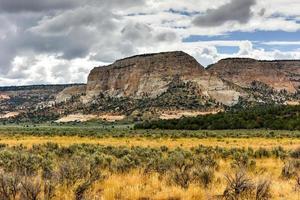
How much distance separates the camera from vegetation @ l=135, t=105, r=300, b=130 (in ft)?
256

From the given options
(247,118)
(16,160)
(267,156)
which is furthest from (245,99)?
(16,160)

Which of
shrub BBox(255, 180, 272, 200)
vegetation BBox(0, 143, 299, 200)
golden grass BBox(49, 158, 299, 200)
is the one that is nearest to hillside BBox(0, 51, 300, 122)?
vegetation BBox(0, 143, 299, 200)

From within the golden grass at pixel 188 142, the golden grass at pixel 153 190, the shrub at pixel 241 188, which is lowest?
the golden grass at pixel 188 142

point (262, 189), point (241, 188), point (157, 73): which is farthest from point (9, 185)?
point (157, 73)

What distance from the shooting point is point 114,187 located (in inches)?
529

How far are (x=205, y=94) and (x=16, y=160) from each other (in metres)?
155

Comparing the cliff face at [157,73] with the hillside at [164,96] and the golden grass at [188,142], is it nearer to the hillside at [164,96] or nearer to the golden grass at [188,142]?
the hillside at [164,96]

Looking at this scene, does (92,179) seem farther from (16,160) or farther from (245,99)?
(245,99)

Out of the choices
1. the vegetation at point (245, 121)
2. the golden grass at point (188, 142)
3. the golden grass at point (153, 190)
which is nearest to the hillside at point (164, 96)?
the vegetation at point (245, 121)

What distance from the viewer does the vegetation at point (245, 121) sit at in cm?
7803

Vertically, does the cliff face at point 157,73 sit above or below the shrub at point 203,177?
above

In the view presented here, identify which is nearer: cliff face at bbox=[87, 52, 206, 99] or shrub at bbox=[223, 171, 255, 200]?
shrub at bbox=[223, 171, 255, 200]

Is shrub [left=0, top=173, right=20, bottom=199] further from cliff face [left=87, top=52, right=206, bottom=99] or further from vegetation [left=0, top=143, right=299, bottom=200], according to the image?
cliff face [left=87, top=52, right=206, bottom=99]

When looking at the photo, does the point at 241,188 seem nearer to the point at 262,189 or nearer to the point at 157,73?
the point at 262,189
